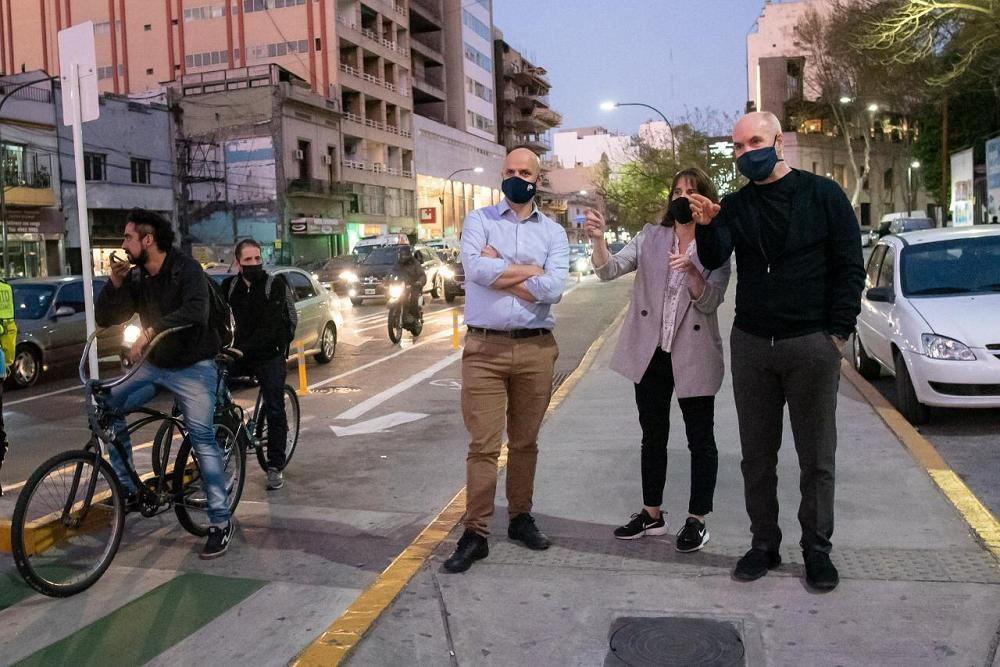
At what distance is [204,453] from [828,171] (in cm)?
7293

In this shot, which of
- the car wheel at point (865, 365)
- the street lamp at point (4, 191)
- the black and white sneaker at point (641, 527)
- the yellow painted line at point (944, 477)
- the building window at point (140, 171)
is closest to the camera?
the yellow painted line at point (944, 477)

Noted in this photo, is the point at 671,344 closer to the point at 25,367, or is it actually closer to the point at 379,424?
the point at 379,424

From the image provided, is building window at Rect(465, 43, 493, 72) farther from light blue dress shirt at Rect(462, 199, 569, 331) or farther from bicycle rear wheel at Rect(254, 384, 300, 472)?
light blue dress shirt at Rect(462, 199, 569, 331)

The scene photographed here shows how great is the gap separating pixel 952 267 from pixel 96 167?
41.3 meters

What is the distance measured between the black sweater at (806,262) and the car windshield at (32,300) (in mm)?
12592

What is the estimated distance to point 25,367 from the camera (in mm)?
13406

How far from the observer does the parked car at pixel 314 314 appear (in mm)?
14422

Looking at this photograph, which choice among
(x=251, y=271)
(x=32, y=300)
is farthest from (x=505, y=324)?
(x=32, y=300)

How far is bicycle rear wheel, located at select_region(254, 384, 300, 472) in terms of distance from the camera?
23.0ft

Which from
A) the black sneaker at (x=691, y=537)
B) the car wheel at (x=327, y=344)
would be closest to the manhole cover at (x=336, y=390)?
the car wheel at (x=327, y=344)

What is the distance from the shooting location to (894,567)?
434 centimetres

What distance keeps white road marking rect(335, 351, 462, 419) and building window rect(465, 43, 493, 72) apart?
236 feet

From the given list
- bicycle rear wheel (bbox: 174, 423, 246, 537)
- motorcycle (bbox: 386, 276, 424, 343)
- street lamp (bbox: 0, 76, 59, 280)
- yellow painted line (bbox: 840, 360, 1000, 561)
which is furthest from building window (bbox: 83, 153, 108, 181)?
yellow painted line (bbox: 840, 360, 1000, 561)

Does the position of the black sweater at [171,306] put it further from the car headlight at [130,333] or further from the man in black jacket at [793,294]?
the car headlight at [130,333]
